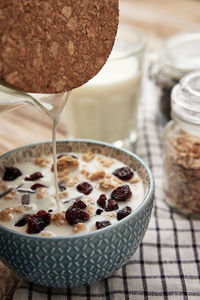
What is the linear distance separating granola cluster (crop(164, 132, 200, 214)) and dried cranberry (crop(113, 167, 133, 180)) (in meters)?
0.19

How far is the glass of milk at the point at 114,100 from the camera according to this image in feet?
5.05

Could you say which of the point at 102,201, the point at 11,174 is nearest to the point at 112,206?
the point at 102,201

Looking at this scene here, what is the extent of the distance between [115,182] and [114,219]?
135 mm

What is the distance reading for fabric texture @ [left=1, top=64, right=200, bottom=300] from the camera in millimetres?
1081

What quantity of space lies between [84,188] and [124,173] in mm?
109

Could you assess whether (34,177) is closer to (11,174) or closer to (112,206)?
(11,174)

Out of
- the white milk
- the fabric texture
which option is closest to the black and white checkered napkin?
the fabric texture

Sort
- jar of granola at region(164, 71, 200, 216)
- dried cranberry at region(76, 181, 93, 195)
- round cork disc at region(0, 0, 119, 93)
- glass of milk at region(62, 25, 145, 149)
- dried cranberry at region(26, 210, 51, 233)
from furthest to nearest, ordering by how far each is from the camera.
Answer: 1. glass of milk at region(62, 25, 145, 149)
2. jar of granola at region(164, 71, 200, 216)
3. dried cranberry at region(76, 181, 93, 195)
4. dried cranberry at region(26, 210, 51, 233)
5. round cork disc at region(0, 0, 119, 93)

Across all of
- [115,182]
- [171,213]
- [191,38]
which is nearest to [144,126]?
[191,38]

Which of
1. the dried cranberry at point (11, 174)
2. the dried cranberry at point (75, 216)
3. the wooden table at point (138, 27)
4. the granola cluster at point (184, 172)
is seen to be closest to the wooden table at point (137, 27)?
the wooden table at point (138, 27)

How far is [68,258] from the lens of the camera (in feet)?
3.14

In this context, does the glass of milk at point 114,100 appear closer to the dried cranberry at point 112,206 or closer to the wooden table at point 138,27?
the wooden table at point 138,27

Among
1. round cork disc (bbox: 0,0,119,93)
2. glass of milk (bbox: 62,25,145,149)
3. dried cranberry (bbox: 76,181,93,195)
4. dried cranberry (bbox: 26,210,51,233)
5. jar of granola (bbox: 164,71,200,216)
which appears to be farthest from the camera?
glass of milk (bbox: 62,25,145,149)

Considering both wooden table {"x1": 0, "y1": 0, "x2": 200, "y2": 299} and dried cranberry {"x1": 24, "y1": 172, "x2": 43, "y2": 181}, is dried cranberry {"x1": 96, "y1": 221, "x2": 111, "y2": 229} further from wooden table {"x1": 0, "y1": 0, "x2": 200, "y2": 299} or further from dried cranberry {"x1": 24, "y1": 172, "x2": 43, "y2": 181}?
wooden table {"x1": 0, "y1": 0, "x2": 200, "y2": 299}
